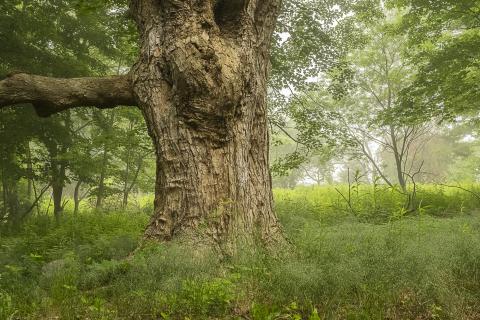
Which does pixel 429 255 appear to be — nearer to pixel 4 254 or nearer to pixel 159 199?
pixel 159 199

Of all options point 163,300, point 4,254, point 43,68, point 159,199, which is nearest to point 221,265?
point 163,300

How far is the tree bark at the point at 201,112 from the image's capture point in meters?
3.81

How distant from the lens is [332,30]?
11133mm

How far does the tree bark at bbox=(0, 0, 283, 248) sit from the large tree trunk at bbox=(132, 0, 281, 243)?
1 cm

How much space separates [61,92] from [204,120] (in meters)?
1.72

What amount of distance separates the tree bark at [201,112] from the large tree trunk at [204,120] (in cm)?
1

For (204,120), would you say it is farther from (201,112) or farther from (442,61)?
(442,61)

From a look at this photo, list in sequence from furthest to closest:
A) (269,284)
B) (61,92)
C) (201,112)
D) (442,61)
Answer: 1. (442,61)
2. (61,92)
3. (201,112)
4. (269,284)

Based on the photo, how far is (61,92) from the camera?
424cm

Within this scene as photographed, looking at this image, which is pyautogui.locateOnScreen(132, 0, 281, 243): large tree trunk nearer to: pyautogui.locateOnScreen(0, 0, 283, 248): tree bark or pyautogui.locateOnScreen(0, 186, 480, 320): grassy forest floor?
pyautogui.locateOnScreen(0, 0, 283, 248): tree bark

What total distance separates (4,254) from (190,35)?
10.8 feet

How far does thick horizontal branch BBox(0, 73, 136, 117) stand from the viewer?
13.3ft

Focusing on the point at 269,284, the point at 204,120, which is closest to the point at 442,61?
the point at 204,120

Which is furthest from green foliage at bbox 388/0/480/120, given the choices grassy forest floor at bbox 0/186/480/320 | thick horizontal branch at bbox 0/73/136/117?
thick horizontal branch at bbox 0/73/136/117
